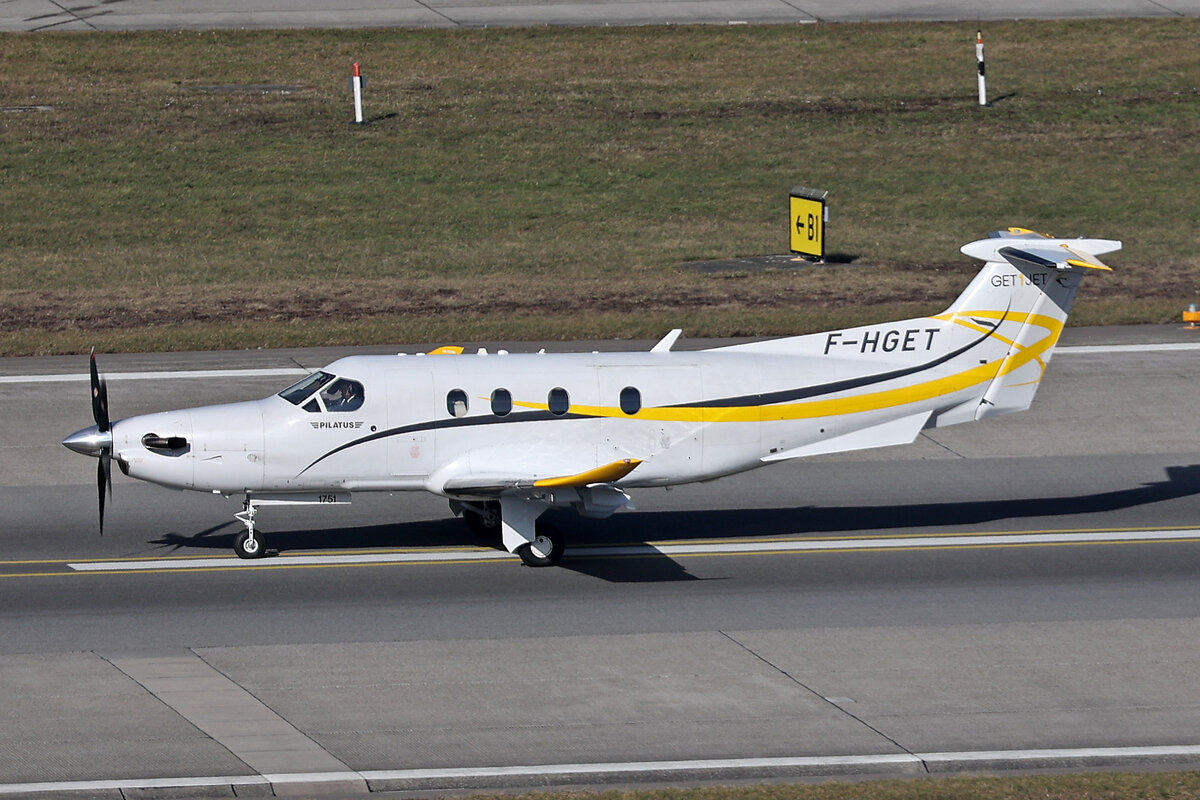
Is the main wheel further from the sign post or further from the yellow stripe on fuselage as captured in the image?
the sign post

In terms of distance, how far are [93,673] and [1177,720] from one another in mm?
11368

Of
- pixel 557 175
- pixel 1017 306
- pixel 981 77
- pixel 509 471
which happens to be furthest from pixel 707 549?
pixel 981 77

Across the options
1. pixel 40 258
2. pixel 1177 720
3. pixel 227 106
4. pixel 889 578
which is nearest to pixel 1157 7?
pixel 227 106

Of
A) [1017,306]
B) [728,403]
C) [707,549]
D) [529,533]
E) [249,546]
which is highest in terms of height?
[1017,306]

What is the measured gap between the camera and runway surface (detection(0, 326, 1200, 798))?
15.4 m

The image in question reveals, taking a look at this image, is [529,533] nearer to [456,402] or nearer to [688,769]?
[456,402]

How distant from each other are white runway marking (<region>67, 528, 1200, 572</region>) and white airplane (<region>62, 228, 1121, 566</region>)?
508mm

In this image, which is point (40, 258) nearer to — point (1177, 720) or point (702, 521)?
point (702, 521)

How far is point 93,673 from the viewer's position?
1730 centimetres

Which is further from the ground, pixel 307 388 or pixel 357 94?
pixel 357 94

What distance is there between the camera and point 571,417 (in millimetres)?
20672

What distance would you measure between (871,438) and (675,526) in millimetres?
3136

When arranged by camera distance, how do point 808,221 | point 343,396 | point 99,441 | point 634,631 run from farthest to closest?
point 808,221 → point 343,396 → point 99,441 → point 634,631

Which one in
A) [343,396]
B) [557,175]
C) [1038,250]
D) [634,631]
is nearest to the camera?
[634,631]
